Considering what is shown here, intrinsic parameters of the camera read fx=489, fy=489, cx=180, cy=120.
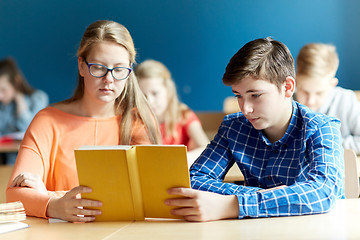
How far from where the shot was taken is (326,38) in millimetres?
4750

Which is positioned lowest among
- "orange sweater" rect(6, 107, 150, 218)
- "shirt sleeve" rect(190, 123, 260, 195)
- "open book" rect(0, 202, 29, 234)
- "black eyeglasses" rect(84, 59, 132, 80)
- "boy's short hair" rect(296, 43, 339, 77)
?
Answer: "open book" rect(0, 202, 29, 234)

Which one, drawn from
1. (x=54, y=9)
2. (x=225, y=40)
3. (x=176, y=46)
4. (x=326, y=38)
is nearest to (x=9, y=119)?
(x=54, y=9)

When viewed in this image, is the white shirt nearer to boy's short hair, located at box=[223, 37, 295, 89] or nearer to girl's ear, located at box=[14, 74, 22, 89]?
boy's short hair, located at box=[223, 37, 295, 89]

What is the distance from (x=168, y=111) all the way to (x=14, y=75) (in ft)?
9.33

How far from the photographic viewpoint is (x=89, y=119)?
67.9 inches

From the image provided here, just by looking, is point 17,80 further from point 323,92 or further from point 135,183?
point 135,183

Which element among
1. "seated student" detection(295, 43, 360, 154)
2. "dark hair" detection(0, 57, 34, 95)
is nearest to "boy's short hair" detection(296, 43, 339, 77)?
"seated student" detection(295, 43, 360, 154)

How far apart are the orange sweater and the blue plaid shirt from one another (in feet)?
0.94

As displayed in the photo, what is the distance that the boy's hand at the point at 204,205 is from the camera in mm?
1186

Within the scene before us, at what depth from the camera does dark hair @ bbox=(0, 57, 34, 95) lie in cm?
532

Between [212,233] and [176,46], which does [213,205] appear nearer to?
[212,233]

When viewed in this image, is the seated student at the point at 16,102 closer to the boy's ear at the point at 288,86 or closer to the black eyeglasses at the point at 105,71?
the black eyeglasses at the point at 105,71

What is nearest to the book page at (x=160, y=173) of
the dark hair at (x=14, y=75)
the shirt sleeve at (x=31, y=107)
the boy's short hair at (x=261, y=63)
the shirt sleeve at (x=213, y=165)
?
the shirt sleeve at (x=213, y=165)

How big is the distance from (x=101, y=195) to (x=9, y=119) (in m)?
4.26
